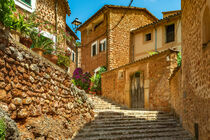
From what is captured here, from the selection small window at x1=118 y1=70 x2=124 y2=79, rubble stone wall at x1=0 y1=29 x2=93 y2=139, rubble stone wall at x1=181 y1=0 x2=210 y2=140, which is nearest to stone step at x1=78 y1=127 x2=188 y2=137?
rubble stone wall at x1=0 y1=29 x2=93 y2=139

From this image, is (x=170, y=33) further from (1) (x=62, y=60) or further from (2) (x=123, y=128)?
(1) (x=62, y=60)

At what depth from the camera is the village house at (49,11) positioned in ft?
28.9

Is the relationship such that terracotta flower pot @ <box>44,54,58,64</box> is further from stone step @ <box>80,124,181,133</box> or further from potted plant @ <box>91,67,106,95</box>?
potted plant @ <box>91,67,106,95</box>

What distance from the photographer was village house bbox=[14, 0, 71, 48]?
8794 millimetres

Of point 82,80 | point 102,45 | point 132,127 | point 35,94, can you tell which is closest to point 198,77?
point 132,127

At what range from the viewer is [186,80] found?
562 cm

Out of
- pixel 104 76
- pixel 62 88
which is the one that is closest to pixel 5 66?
pixel 62 88

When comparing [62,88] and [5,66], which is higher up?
[5,66]

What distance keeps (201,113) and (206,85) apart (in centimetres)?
83

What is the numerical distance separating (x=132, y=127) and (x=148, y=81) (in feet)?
13.6

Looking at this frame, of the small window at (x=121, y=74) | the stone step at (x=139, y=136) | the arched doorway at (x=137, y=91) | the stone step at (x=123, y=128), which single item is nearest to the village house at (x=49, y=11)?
the small window at (x=121, y=74)

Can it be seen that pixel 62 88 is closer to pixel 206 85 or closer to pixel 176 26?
pixel 206 85

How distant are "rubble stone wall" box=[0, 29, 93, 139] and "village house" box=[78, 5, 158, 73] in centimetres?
999

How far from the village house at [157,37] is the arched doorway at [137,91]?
417 centimetres
